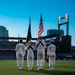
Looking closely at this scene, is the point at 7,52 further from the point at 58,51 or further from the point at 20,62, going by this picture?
the point at 20,62

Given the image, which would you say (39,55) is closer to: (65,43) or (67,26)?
(67,26)

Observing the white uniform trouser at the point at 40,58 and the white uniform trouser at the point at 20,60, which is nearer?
the white uniform trouser at the point at 40,58

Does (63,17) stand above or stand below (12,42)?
above

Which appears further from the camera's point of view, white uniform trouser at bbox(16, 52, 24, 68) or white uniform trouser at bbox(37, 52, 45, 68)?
white uniform trouser at bbox(16, 52, 24, 68)

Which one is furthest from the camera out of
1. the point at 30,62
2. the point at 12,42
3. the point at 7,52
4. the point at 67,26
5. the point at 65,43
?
the point at 12,42

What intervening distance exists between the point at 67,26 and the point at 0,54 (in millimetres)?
27199

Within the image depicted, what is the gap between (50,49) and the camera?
18.2 metres

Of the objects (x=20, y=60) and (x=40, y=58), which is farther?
(x=20, y=60)

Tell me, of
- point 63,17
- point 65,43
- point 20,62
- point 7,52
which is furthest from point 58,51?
point 20,62

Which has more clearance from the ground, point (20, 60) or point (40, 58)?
point (40, 58)

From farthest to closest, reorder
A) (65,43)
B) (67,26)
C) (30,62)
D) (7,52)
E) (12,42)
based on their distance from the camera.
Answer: (12,42) < (7,52) < (65,43) < (67,26) < (30,62)

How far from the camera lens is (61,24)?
81.3 metres

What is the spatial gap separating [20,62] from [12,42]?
79.1 m

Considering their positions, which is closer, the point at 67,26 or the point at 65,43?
the point at 67,26
